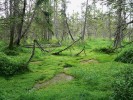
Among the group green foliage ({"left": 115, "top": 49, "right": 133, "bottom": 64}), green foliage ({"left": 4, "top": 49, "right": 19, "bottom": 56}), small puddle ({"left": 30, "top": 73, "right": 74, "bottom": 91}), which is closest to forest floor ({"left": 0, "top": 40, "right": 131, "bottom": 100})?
small puddle ({"left": 30, "top": 73, "right": 74, "bottom": 91})

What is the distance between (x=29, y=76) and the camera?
1692 centimetres

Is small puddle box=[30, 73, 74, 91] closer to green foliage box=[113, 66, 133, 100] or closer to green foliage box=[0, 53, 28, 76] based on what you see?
green foliage box=[0, 53, 28, 76]

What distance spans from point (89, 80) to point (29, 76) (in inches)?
175

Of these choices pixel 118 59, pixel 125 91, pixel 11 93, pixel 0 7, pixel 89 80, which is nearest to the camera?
pixel 125 91

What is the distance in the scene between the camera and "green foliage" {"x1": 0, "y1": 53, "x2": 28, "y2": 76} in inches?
674

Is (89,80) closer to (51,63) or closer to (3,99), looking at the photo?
(3,99)

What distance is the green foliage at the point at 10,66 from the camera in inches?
674

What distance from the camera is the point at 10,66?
17.4 meters

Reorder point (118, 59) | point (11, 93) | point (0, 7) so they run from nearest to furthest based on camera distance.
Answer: point (11, 93), point (0, 7), point (118, 59)

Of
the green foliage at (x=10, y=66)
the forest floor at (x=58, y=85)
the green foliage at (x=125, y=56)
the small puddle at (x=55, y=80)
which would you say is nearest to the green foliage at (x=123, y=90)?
the forest floor at (x=58, y=85)

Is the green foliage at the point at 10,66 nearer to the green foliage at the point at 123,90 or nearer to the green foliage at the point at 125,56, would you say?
the green foliage at the point at 125,56

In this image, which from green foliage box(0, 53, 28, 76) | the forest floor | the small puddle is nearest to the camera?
the forest floor

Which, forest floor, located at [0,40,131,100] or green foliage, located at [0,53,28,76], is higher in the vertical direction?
green foliage, located at [0,53,28,76]

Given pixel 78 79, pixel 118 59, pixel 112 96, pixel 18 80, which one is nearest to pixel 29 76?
pixel 18 80
